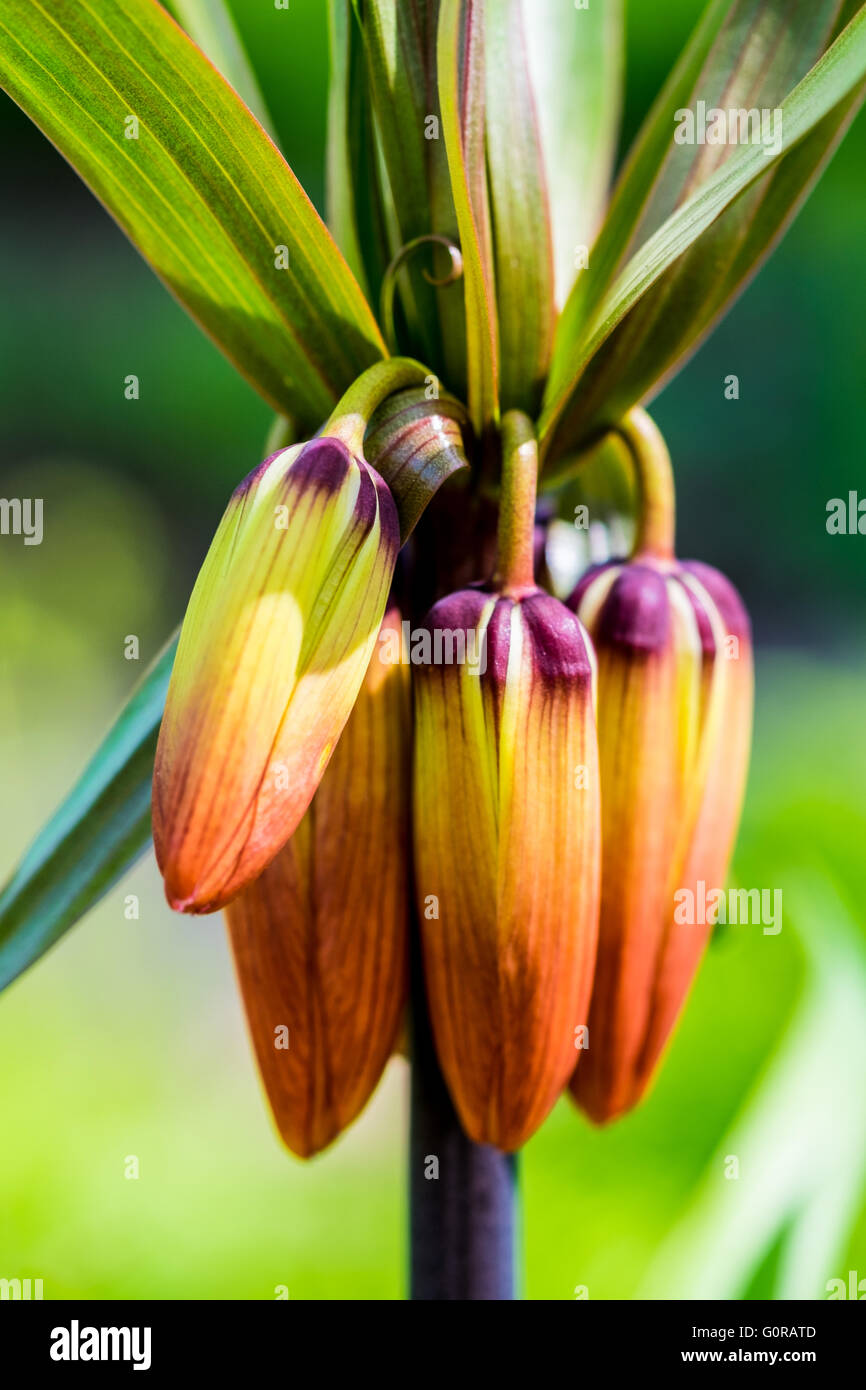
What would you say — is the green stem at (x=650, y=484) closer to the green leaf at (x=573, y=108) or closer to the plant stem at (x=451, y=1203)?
the green leaf at (x=573, y=108)

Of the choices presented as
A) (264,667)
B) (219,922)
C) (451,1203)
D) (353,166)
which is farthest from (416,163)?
(219,922)

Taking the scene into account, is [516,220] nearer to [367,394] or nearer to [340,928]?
[367,394]

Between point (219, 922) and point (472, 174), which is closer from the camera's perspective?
point (472, 174)

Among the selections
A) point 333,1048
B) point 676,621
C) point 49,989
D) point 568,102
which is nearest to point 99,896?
point 333,1048

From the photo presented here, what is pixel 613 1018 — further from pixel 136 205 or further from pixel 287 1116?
pixel 136 205

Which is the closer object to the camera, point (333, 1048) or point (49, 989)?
point (333, 1048)
